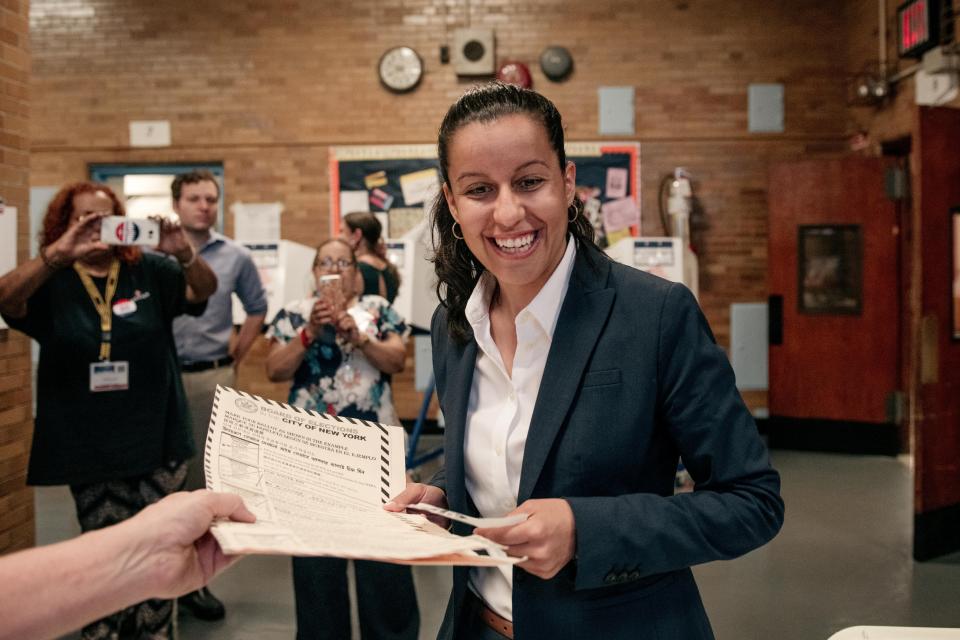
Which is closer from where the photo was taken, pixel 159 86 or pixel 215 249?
pixel 215 249

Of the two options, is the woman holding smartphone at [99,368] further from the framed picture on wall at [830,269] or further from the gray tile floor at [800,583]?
the framed picture on wall at [830,269]

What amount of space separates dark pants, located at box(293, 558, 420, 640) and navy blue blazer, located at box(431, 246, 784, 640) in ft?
5.34

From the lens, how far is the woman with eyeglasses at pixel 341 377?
2.61 m

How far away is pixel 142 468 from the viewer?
269 cm

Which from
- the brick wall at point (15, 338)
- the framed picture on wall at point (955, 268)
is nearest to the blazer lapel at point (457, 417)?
the brick wall at point (15, 338)

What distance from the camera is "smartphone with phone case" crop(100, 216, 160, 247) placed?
8.48 feet

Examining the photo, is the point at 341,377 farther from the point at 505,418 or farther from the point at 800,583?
the point at 800,583

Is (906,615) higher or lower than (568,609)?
lower

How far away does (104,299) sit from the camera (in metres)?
2.67

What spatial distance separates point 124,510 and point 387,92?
5307 mm

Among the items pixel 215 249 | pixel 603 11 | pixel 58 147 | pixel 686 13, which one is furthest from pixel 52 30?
pixel 686 13

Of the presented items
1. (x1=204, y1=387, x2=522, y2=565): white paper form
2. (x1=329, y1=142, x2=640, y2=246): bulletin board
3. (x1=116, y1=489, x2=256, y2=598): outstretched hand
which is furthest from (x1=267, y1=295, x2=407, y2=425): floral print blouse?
(x1=329, y1=142, x2=640, y2=246): bulletin board

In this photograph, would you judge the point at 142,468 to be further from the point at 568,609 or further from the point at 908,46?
the point at 908,46

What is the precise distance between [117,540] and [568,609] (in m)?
0.61
